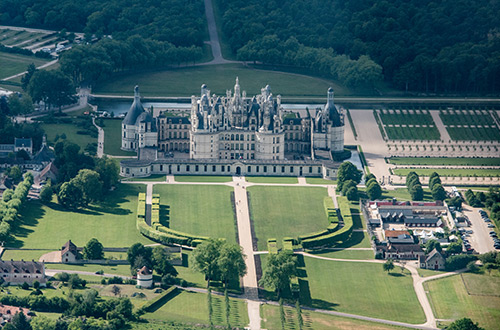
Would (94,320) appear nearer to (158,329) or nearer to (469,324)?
(158,329)

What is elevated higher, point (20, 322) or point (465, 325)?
point (20, 322)

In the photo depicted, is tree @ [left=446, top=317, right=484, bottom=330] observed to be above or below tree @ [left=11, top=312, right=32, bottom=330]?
below

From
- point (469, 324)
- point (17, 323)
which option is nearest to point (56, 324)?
point (17, 323)

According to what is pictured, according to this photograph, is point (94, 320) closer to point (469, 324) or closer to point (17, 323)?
point (17, 323)

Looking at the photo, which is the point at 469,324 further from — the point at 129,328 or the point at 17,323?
the point at 17,323

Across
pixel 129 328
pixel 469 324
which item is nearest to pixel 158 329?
pixel 129 328

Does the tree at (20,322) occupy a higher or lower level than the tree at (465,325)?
higher

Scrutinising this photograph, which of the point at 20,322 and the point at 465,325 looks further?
the point at 465,325

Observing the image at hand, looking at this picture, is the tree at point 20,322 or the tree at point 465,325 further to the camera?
the tree at point 465,325

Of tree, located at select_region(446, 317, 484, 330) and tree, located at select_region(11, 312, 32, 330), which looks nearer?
tree, located at select_region(11, 312, 32, 330)
